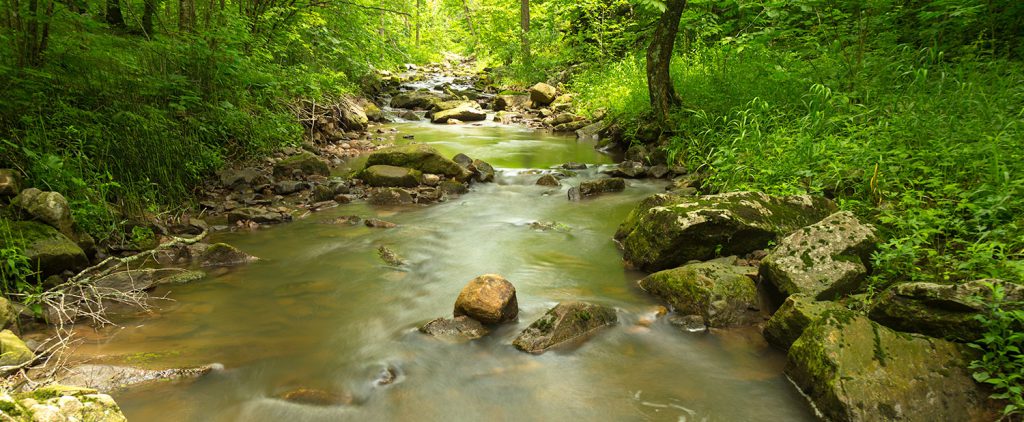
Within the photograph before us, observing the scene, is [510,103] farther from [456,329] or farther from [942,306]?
[942,306]

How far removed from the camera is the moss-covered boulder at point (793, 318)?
12.3 ft

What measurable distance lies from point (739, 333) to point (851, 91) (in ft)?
16.0

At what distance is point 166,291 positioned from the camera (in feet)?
15.8

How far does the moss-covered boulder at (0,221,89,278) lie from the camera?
426 cm

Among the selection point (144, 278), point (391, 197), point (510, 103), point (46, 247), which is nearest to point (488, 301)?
point (144, 278)

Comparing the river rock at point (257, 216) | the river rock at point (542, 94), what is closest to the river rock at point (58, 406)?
the river rock at point (257, 216)

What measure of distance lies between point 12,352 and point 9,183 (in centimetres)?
252

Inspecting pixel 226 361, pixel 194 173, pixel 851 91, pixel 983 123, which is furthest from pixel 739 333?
pixel 194 173

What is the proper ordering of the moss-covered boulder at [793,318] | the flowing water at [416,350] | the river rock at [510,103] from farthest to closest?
the river rock at [510,103]
the moss-covered boulder at [793,318]
the flowing water at [416,350]

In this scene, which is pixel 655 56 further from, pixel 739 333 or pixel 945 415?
pixel 945 415

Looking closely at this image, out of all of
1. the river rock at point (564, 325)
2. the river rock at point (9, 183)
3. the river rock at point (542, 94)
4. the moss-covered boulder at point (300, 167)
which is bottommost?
the river rock at point (564, 325)

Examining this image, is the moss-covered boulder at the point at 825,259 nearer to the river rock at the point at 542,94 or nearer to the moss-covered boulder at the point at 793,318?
the moss-covered boulder at the point at 793,318

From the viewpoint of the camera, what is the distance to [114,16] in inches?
322

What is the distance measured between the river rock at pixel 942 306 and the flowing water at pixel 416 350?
792mm
